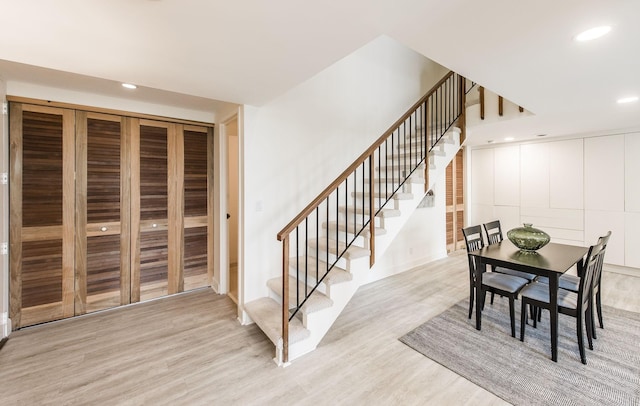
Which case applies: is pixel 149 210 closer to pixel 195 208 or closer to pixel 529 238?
pixel 195 208

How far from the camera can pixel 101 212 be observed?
9.99 ft

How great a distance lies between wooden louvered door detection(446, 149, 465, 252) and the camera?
557 cm

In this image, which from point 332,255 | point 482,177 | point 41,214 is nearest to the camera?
point 41,214

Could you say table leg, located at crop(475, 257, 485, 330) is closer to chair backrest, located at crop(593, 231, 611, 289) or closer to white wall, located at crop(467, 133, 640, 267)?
chair backrest, located at crop(593, 231, 611, 289)

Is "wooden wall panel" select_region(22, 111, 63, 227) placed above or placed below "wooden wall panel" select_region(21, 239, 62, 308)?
above

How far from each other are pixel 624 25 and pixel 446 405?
249 centimetres

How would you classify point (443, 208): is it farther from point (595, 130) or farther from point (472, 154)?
point (595, 130)

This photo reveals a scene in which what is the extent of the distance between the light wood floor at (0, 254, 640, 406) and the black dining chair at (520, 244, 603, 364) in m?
0.96

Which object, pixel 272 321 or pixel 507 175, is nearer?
pixel 272 321

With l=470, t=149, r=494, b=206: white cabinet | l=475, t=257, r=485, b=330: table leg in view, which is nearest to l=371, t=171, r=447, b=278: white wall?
l=470, t=149, r=494, b=206: white cabinet

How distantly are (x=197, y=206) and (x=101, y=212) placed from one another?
39.5 inches

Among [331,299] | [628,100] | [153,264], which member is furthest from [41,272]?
[628,100]

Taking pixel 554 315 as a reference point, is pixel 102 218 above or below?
above

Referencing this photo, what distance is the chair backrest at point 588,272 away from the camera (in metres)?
2.16
